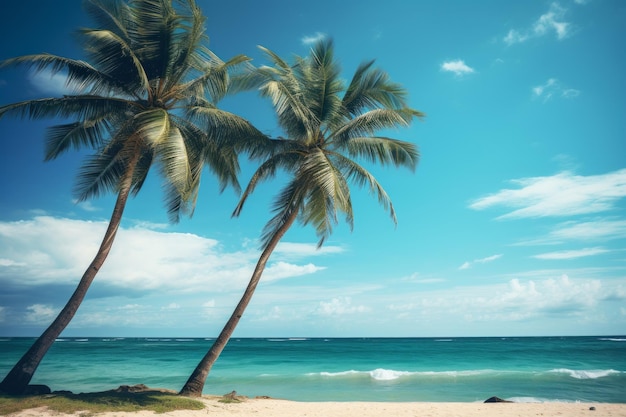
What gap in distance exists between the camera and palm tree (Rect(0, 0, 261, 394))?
990 centimetres

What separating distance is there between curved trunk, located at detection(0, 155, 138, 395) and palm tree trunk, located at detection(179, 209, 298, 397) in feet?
10.8

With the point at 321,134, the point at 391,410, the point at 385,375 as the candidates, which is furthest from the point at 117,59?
the point at 385,375

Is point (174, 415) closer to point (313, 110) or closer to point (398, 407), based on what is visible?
point (398, 407)

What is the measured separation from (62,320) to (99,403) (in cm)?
229

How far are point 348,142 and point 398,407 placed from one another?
7.53m

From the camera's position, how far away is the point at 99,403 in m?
8.78

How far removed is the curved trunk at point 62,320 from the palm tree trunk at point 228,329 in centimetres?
329

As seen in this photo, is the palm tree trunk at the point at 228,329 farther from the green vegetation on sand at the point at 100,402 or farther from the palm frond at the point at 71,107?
the palm frond at the point at 71,107

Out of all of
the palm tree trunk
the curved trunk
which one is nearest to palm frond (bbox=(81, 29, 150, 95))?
the curved trunk

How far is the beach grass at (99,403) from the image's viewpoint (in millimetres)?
8234

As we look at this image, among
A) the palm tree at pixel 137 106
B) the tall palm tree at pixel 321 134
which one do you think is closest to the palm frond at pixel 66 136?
the palm tree at pixel 137 106

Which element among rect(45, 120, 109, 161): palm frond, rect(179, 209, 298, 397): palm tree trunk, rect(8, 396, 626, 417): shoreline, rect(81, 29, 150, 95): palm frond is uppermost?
rect(81, 29, 150, 95): palm frond

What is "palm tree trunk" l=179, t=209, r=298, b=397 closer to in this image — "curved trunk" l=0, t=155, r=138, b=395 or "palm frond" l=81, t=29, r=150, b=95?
"curved trunk" l=0, t=155, r=138, b=395

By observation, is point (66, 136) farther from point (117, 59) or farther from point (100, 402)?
point (100, 402)
